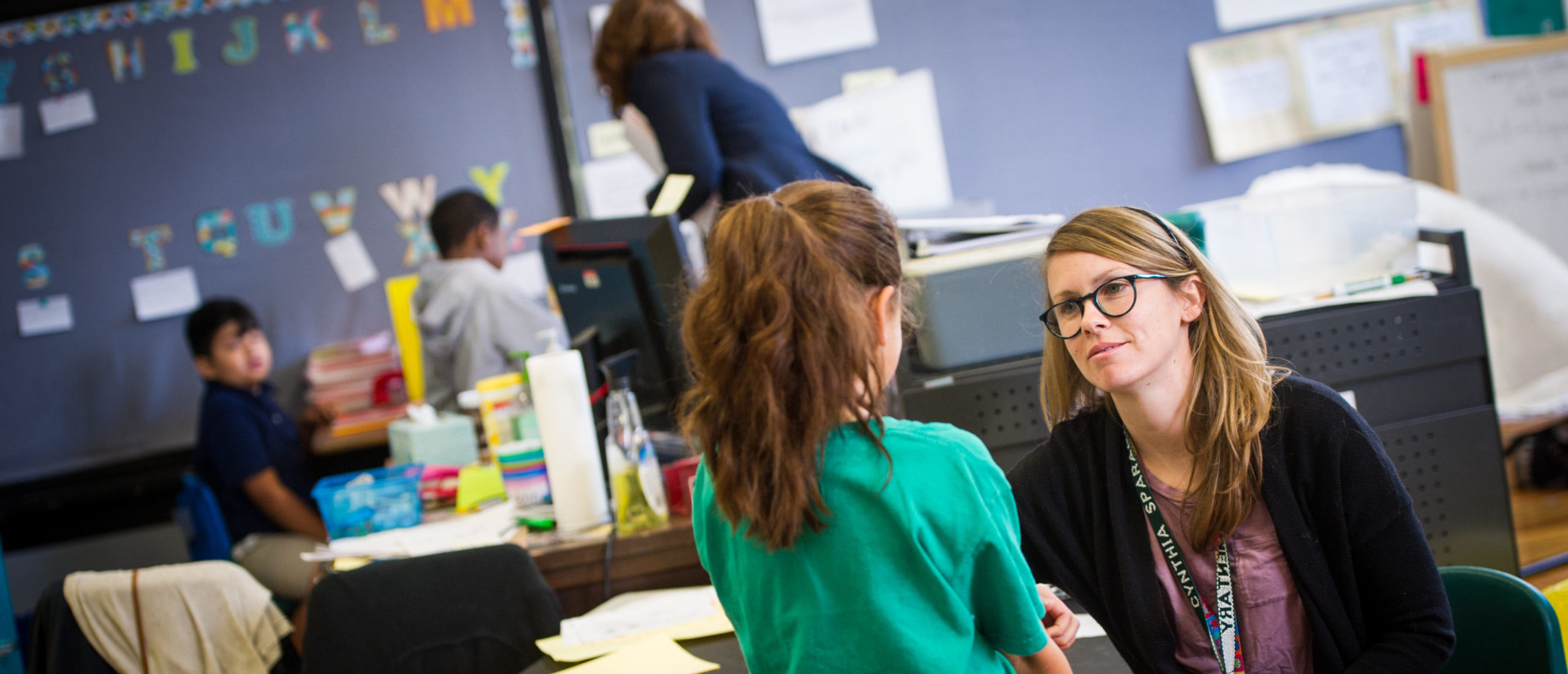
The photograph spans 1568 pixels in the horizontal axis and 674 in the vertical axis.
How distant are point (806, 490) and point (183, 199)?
12.0 ft

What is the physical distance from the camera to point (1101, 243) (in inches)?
49.8

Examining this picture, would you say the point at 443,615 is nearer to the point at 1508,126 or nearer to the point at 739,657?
the point at 739,657

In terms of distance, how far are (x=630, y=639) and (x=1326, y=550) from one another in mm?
886

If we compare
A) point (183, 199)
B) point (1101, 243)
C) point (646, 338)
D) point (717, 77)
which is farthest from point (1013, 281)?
point (183, 199)

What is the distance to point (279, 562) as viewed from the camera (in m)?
2.88

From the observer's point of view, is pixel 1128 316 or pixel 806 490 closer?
pixel 806 490

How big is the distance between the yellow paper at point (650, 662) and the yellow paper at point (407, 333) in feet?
8.05

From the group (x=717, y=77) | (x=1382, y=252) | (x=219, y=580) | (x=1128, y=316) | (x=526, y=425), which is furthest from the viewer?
(x=717, y=77)

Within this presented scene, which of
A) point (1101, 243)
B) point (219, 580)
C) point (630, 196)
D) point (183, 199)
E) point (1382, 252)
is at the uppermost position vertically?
point (183, 199)

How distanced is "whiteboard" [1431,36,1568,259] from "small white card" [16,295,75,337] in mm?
4821

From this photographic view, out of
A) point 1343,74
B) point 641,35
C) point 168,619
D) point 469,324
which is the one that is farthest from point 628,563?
point 1343,74

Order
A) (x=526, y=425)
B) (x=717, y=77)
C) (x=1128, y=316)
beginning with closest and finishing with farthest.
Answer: (x=1128, y=316) → (x=526, y=425) → (x=717, y=77)

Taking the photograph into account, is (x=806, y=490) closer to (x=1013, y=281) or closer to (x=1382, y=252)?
(x=1013, y=281)

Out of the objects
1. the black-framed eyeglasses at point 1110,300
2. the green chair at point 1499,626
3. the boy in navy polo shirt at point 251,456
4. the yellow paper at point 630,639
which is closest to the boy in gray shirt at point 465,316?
the boy in navy polo shirt at point 251,456
